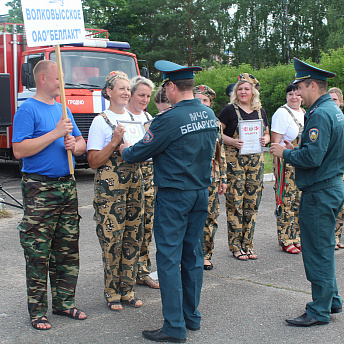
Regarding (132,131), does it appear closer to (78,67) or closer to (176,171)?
(176,171)

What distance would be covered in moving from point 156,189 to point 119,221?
0.43 meters

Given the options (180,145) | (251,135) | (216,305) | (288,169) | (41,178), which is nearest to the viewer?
(180,145)

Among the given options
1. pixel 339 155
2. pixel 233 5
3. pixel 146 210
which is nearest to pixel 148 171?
pixel 146 210

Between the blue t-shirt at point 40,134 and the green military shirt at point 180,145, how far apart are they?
2.14ft

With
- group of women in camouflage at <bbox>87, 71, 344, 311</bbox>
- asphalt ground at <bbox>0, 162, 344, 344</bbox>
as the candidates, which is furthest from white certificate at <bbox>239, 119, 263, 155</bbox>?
asphalt ground at <bbox>0, 162, 344, 344</bbox>

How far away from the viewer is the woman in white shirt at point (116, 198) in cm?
413

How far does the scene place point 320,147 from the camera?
3.79m

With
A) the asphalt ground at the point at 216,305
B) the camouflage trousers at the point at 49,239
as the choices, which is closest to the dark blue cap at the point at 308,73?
the asphalt ground at the point at 216,305

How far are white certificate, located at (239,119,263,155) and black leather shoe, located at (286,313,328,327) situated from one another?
89.8 inches

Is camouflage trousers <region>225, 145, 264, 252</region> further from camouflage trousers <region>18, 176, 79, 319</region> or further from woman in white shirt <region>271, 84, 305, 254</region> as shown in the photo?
camouflage trousers <region>18, 176, 79, 319</region>

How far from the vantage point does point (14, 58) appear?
11.8m

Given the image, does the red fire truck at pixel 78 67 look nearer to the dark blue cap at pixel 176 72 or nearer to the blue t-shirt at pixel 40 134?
the blue t-shirt at pixel 40 134

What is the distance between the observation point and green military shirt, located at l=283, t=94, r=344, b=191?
12.5 feet

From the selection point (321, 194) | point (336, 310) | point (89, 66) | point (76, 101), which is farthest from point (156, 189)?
point (89, 66)
